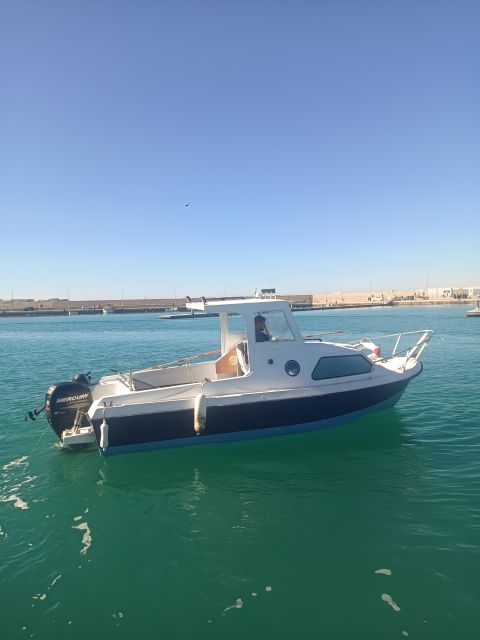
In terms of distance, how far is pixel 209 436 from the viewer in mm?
9445

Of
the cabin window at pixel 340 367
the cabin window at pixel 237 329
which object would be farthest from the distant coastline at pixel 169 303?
the cabin window at pixel 340 367

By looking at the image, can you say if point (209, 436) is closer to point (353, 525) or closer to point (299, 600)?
point (353, 525)

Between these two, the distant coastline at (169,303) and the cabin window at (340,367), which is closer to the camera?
the cabin window at (340,367)

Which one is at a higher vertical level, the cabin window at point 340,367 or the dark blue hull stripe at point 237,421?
the cabin window at point 340,367

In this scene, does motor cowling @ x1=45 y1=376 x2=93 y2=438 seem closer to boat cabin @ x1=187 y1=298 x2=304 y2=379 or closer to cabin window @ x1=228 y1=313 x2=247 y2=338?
boat cabin @ x1=187 y1=298 x2=304 y2=379

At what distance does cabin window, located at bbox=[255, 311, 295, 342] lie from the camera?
9.70 meters

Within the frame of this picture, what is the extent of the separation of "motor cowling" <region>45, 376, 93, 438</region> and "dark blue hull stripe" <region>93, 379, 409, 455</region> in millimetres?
1351

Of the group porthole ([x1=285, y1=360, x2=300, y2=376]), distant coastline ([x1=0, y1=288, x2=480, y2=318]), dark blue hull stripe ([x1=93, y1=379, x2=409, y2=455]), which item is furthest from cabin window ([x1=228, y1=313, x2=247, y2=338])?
distant coastline ([x1=0, y1=288, x2=480, y2=318])

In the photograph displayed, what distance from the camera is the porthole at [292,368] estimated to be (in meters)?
9.70

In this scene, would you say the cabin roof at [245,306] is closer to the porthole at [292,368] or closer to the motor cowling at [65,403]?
the porthole at [292,368]

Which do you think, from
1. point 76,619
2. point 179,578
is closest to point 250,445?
point 179,578

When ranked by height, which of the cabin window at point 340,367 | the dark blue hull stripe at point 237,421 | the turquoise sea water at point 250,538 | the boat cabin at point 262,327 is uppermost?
the boat cabin at point 262,327

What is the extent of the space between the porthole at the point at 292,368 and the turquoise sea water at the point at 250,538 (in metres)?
1.75

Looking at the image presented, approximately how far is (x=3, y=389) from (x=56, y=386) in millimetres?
9011
